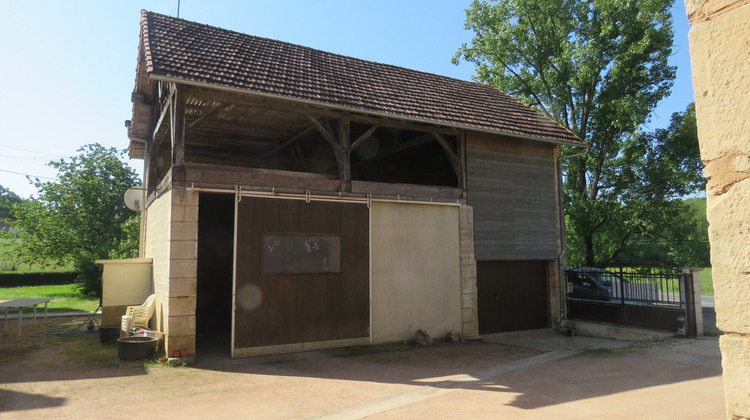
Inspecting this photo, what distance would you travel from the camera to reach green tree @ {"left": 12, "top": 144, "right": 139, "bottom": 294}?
25.2 metres

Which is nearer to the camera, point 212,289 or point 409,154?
point 212,289

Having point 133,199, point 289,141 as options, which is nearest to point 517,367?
point 289,141

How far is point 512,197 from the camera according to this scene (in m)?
12.3

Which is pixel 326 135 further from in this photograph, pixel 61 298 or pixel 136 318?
pixel 61 298

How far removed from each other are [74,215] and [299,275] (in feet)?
74.9

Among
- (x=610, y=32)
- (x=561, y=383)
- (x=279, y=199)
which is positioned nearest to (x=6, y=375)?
(x=279, y=199)

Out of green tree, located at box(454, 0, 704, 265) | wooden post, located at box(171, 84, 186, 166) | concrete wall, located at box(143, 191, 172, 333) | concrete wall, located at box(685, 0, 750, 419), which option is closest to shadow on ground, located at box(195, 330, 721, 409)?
concrete wall, located at box(143, 191, 172, 333)

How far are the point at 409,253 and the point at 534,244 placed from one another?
3962 millimetres

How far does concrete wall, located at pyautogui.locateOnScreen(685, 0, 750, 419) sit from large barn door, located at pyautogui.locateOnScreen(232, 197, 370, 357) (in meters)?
7.77

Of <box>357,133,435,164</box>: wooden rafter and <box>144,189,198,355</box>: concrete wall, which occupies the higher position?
<box>357,133,435,164</box>: wooden rafter

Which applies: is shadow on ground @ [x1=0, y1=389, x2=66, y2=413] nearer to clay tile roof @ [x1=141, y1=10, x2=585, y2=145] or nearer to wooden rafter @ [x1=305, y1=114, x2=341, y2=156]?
clay tile roof @ [x1=141, y1=10, x2=585, y2=145]

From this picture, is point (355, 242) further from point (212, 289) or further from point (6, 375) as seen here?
point (6, 375)

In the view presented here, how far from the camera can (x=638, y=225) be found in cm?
1961

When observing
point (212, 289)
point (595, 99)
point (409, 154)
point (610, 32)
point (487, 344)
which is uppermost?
point (610, 32)
